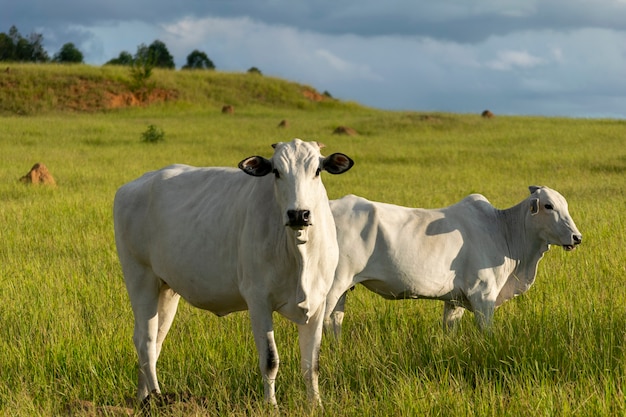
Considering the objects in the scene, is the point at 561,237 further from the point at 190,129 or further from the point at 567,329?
the point at 190,129

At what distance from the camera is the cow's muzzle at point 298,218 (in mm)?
4957

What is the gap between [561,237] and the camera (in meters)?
8.25

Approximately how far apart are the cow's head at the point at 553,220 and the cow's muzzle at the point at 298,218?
3912 mm

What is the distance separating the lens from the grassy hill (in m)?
51.2

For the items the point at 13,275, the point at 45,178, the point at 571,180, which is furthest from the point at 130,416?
the point at 571,180

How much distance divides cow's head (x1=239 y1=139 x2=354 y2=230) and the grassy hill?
46786 millimetres

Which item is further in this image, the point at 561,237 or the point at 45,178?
the point at 45,178

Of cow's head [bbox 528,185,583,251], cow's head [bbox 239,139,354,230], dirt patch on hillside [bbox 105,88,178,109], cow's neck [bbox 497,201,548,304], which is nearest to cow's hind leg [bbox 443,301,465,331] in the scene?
cow's neck [bbox 497,201,548,304]

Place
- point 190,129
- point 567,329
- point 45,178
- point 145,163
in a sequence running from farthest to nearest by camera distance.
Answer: point 190,129 < point 145,163 < point 45,178 < point 567,329

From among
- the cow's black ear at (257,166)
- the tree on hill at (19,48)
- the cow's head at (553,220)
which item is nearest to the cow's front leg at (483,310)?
the cow's head at (553,220)

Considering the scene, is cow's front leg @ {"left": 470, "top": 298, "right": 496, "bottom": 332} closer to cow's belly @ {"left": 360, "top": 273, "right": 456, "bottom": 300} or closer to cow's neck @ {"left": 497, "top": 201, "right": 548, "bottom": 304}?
cow's belly @ {"left": 360, "top": 273, "right": 456, "bottom": 300}

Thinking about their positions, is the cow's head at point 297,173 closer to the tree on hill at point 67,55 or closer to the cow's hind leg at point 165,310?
the cow's hind leg at point 165,310

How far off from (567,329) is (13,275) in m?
6.94

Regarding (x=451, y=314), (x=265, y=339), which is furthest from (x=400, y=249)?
(x=265, y=339)
